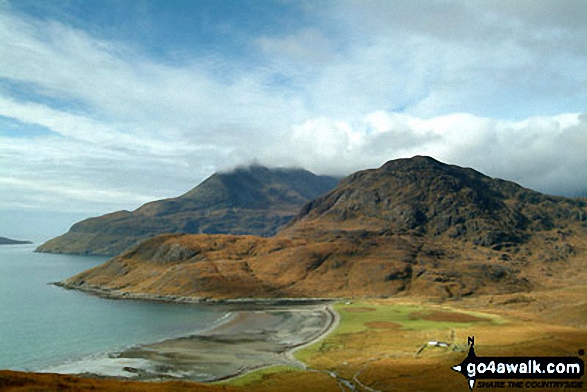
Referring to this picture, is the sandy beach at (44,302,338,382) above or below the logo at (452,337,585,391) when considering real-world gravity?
below

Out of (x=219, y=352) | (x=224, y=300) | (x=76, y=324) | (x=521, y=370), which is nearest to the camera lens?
(x=521, y=370)

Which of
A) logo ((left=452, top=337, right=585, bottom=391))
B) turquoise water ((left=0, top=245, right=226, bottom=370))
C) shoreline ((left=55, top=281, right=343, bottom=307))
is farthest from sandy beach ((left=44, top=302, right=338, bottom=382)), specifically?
shoreline ((left=55, top=281, right=343, bottom=307))

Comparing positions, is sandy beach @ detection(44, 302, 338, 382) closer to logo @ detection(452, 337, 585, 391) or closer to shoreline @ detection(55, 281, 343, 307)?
logo @ detection(452, 337, 585, 391)

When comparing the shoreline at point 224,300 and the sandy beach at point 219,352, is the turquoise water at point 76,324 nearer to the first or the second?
the sandy beach at point 219,352

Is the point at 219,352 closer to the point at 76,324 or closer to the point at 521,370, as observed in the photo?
the point at 521,370

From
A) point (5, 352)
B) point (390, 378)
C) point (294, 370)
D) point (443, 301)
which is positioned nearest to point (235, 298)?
point (443, 301)

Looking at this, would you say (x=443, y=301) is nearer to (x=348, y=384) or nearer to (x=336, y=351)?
(x=336, y=351)

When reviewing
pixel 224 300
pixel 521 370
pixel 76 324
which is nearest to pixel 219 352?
pixel 521 370
